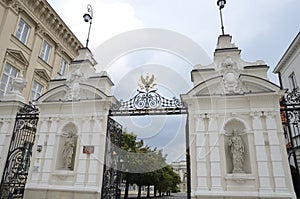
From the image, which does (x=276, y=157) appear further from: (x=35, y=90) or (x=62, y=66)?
(x=62, y=66)

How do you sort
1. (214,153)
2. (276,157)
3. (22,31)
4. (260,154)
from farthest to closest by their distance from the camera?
(22,31), (214,153), (260,154), (276,157)

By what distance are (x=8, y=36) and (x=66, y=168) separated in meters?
9.08

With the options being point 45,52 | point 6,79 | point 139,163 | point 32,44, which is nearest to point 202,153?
point 139,163

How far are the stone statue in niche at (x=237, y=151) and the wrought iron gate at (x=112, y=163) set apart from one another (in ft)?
14.3

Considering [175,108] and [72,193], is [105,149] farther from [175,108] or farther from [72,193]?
[175,108]

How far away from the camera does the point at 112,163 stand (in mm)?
8703

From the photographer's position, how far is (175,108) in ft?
27.6

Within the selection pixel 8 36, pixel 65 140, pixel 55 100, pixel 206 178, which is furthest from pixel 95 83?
pixel 8 36

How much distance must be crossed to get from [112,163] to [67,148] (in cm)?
184

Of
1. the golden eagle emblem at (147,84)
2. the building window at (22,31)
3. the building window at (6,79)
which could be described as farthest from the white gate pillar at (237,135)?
the building window at (22,31)

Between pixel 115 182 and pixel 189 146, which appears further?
pixel 115 182

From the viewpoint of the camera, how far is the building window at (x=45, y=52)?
16167 millimetres

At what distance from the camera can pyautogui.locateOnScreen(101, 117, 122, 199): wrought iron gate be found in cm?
809

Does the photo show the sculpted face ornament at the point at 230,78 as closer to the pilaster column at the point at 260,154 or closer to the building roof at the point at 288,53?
the pilaster column at the point at 260,154
